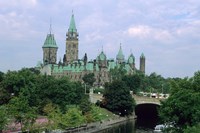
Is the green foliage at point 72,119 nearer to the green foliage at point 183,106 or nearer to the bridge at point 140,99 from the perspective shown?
the green foliage at point 183,106

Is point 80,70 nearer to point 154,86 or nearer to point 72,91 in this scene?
point 154,86

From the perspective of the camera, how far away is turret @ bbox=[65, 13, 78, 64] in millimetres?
187125

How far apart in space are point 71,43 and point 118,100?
99.3 meters

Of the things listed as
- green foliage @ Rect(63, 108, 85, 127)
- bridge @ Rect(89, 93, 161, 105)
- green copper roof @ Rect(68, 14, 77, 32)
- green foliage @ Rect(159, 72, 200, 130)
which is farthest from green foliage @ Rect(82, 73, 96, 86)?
green foliage @ Rect(159, 72, 200, 130)

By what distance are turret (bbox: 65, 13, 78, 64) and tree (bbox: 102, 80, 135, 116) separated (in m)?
95.9

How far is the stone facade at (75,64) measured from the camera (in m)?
174

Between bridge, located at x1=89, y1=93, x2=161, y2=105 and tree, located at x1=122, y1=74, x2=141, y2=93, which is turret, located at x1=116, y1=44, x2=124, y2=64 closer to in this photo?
tree, located at x1=122, y1=74, x2=141, y2=93

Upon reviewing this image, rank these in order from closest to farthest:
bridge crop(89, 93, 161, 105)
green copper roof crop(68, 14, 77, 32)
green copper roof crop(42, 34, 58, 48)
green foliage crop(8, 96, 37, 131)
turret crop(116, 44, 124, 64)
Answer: green foliage crop(8, 96, 37, 131) → bridge crop(89, 93, 161, 105) → green copper roof crop(68, 14, 77, 32) → green copper roof crop(42, 34, 58, 48) → turret crop(116, 44, 124, 64)

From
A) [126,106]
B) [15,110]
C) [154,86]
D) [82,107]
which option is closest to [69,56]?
[154,86]

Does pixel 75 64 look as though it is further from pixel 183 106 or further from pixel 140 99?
pixel 183 106

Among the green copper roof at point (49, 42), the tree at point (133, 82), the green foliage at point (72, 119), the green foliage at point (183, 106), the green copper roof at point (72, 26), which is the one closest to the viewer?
the green foliage at point (183, 106)

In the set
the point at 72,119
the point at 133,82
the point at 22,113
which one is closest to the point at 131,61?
the point at 133,82

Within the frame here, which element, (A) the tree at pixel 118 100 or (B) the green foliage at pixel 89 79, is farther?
(B) the green foliage at pixel 89 79

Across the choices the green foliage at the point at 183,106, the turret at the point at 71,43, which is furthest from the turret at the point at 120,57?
the green foliage at the point at 183,106
